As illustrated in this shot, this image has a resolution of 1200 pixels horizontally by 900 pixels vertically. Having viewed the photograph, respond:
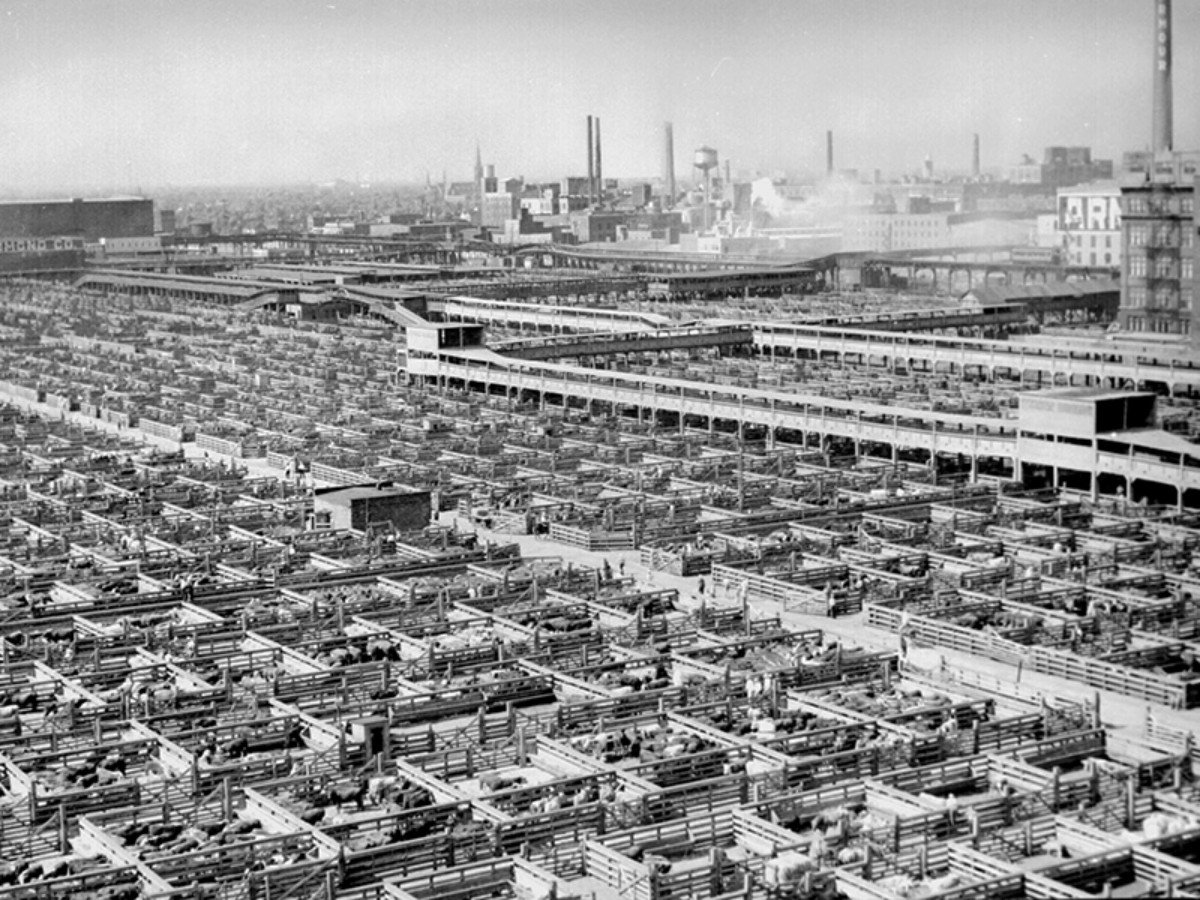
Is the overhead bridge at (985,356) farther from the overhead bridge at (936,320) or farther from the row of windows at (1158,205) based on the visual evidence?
the row of windows at (1158,205)

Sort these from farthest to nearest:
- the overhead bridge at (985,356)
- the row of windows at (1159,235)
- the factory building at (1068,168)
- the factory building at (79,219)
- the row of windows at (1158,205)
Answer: the factory building at (1068,168) < the factory building at (79,219) < the row of windows at (1159,235) < the row of windows at (1158,205) < the overhead bridge at (985,356)

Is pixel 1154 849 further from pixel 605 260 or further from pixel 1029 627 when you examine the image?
pixel 605 260

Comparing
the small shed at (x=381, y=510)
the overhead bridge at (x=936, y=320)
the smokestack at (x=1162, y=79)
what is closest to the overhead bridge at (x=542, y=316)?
the overhead bridge at (x=936, y=320)

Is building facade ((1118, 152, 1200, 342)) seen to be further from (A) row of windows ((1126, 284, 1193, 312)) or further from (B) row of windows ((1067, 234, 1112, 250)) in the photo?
(B) row of windows ((1067, 234, 1112, 250))

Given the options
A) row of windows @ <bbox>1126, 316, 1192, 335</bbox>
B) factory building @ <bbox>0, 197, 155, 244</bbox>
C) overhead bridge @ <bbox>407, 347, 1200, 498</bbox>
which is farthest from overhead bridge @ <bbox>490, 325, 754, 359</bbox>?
factory building @ <bbox>0, 197, 155, 244</bbox>

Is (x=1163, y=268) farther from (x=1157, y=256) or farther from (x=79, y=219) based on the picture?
(x=79, y=219)

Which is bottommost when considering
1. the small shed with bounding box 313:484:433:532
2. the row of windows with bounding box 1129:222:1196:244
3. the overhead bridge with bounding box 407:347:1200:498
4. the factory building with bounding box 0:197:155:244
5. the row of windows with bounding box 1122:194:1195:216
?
the small shed with bounding box 313:484:433:532

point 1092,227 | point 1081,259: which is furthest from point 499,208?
point 1081,259
